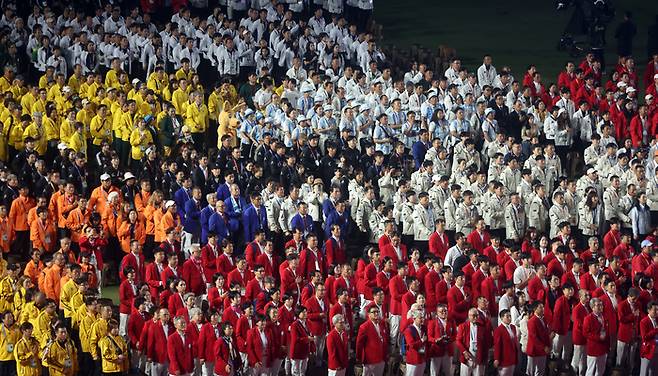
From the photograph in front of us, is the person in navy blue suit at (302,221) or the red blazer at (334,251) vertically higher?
the person in navy blue suit at (302,221)

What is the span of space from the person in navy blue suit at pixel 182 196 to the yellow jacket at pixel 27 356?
4.13 meters

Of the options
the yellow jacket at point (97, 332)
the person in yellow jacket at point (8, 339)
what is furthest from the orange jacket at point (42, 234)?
the yellow jacket at point (97, 332)

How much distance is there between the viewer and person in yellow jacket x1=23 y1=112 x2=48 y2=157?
2344 cm

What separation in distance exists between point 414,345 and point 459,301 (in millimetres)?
1154

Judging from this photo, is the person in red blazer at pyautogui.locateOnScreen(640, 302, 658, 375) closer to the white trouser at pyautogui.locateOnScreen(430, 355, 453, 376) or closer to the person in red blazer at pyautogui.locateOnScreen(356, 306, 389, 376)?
the white trouser at pyautogui.locateOnScreen(430, 355, 453, 376)

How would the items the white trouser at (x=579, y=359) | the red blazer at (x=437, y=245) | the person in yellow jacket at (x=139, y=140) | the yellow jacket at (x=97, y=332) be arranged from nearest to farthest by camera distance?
the yellow jacket at (x=97, y=332), the white trouser at (x=579, y=359), the red blazer at (x=437, y=245), the person in yellow jacket at (x=139, y=140)

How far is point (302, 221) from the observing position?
21.4 metres

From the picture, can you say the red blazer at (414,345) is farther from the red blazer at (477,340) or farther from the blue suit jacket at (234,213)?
the blue suit jacket at (234,213)

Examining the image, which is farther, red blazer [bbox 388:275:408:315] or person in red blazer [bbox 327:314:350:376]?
red blazer [bbox 388:275:408:315]

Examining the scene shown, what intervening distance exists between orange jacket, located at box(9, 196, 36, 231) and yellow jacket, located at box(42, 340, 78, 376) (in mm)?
3850

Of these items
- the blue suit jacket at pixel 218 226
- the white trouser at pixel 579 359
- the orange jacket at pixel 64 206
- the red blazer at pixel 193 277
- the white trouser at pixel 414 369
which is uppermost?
the orange jacket at pixel 64 206

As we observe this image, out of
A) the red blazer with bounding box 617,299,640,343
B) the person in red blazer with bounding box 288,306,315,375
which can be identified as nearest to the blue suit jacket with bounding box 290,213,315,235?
the person in red blazer with bounding box 288,306,315,375

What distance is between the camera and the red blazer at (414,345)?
18.6 m

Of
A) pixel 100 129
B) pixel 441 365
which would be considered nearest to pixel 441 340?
pixel 441 365
